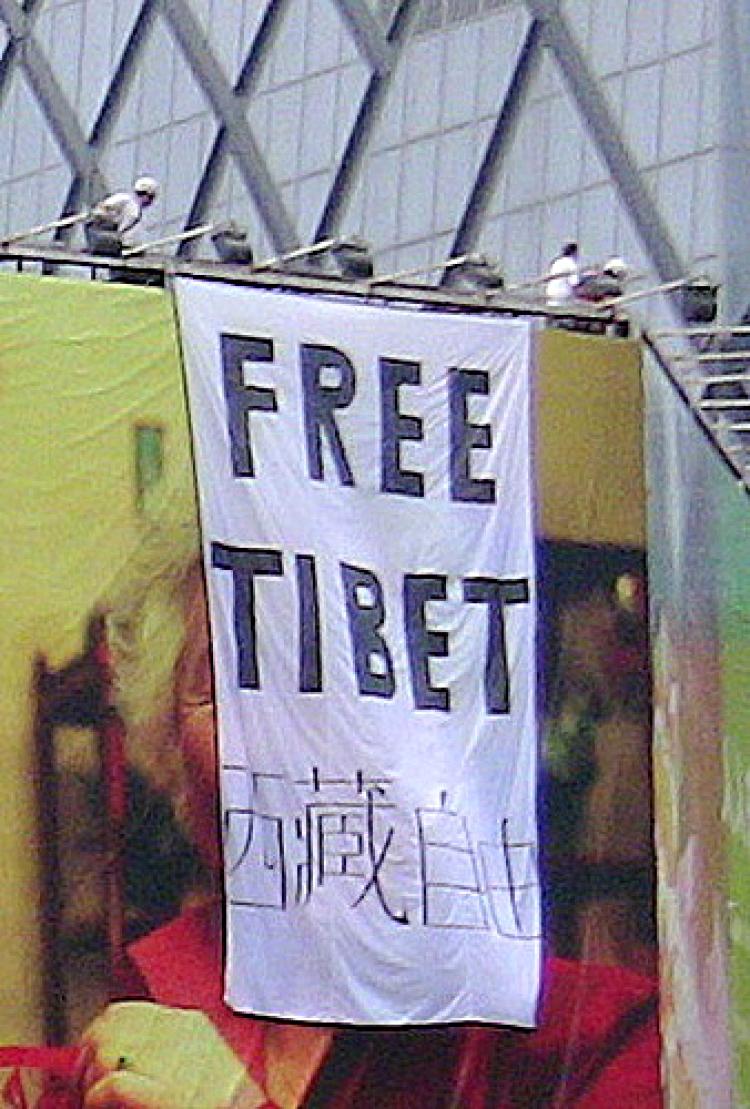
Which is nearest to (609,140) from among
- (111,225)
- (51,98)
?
(51,98)

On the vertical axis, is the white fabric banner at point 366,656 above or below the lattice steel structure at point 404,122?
below

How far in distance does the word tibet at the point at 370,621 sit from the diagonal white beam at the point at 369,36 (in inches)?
341

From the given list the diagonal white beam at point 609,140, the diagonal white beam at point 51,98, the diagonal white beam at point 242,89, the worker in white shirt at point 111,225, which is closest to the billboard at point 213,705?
the worker in white shirt at point 111,225

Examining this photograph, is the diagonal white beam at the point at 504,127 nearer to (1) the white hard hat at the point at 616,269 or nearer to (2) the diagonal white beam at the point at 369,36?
(2) the diagonal white beam at the point at 369,36

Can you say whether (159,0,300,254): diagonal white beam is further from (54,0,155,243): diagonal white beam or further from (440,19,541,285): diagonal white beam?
(440,19,541,285): diagonal white beam

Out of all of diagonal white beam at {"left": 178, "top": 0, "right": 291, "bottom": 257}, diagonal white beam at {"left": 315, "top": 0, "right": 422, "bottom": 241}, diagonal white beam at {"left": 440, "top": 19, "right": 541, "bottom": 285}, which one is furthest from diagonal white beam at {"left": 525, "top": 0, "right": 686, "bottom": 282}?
diagonal white beam at {"left": 178, "top": 0, "right": 291, "bottom": 257}

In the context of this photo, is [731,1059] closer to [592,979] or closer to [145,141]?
[592,979]

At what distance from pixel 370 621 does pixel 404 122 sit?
29.9ft

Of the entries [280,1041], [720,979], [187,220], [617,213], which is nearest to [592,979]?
[720,979]

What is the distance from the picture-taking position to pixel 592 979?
98.1ft

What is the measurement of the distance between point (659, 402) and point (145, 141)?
30.5ft

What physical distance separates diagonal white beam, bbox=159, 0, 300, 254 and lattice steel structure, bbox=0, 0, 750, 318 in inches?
0.8

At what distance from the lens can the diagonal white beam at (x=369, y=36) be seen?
37.1 meters

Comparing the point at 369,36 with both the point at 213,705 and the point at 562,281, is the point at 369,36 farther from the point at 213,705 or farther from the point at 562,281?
the point at 213,705
